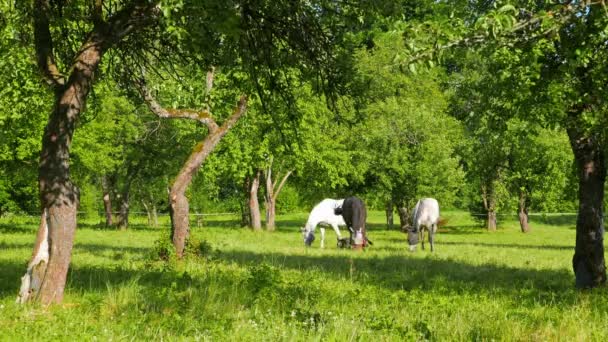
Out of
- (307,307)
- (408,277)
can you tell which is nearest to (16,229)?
(408,277)

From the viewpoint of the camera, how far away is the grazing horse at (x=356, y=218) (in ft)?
78.1

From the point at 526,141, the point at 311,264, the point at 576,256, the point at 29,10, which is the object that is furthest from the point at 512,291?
the point at 526,141

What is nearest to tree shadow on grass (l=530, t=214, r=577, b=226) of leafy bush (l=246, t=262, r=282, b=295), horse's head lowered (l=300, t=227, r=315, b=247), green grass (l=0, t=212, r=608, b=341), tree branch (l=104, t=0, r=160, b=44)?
horse's head lowered (l=300, t=227, r=315, b=247)

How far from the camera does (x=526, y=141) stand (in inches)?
1812

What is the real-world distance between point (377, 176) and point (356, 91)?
35.1m

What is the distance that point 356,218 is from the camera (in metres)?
25.5

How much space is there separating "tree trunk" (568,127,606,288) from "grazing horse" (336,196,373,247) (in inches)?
449

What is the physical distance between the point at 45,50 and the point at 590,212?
10.5 metres

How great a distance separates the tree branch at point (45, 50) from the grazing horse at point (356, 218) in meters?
16.0

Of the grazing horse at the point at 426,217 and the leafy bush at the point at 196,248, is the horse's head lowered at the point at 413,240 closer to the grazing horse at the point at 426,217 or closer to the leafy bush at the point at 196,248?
the grazing horse at the point at 426,217

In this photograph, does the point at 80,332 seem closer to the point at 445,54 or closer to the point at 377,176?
the point at 445,54

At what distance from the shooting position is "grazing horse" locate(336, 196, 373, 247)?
937 inches

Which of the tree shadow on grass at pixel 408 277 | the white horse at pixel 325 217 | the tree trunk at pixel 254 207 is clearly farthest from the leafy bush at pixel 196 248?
the tree trunk at pixel 254 207

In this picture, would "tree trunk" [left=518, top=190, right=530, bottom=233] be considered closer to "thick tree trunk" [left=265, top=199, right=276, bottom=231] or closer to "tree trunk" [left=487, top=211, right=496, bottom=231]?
"tree trunk" [left=487, top=211, right=496, bottom=231]
